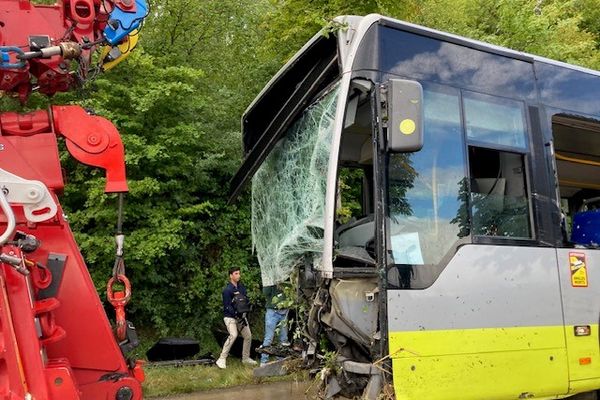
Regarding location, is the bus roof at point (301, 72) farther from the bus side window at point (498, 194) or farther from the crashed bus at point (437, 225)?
the bus side window at point (498, 194)

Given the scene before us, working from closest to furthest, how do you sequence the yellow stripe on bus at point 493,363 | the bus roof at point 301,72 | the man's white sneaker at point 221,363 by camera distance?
the yellow stripe on bus at point 493,363
the bus roof at point 301,72
the man's white sneaker at point 221,363

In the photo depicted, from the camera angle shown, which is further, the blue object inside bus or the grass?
the grass

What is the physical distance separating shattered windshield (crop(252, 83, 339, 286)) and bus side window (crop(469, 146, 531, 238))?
1128mm

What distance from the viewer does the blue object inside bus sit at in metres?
5.35

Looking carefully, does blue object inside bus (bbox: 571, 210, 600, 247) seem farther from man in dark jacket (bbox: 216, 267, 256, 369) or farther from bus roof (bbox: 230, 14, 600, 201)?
man in dark jacket (bbox: 216, 267, 256, 369)

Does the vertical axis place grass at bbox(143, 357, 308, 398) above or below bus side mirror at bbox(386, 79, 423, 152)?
below

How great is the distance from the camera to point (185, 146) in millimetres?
10078

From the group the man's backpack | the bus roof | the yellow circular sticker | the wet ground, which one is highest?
the bus roof

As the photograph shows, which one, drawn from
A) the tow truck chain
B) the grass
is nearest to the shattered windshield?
the tow truck chain

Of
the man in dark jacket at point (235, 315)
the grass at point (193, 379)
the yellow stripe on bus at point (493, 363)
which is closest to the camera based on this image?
the yellow stripe on bus at point (493, 363)

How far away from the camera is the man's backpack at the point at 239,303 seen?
916 cm

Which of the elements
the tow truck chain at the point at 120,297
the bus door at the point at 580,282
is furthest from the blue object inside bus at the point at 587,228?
the tow truck chain at the point at 120,297

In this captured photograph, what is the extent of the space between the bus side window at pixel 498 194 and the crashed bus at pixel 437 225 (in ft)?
0.04

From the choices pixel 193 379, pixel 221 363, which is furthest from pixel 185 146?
pixel 193 379
